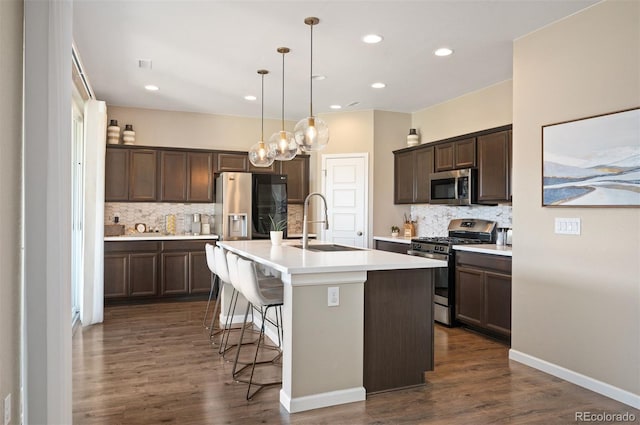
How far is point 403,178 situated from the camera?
21.1 ft

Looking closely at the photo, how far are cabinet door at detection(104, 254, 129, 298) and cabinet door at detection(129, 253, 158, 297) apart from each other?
0.06 m

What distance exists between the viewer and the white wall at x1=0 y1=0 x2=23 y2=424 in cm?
191

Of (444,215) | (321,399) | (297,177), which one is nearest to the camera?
(321,399)

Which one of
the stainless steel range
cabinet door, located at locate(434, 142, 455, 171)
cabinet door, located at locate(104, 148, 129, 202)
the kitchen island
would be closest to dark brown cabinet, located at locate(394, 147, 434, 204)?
cabinet door, located at locate(434, 142, 455, 171)

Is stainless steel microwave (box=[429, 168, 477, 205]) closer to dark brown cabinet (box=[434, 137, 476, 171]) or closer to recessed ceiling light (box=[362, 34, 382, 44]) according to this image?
Result: dark brown cabinet (box=[434, 137, 476, 171])

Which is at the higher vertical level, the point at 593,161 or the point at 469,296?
the point at 593,161

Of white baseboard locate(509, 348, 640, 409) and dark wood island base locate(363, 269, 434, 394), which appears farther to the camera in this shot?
dark wood island base locate(363, 269, 434, 394)

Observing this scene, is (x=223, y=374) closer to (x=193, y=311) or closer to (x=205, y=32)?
(x=193, y=311)

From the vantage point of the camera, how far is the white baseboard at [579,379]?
293 cm

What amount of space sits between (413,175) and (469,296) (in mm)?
2114

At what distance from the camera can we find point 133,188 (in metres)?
6.19

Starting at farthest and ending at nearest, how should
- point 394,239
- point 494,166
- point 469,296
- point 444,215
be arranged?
point 444,215, point 394,239, point 494,166, point 469,296

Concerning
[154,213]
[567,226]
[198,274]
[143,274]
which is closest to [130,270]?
[143,274]

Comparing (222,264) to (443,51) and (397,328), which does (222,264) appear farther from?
(443,51)
